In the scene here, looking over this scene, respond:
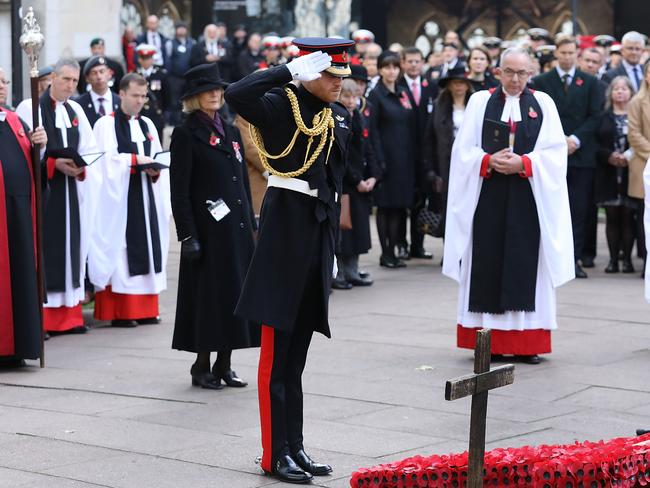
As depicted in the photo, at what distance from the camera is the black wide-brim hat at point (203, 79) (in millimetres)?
8297

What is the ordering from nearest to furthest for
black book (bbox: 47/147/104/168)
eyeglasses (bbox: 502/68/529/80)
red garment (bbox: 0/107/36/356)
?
red garment (bbox: 0/107/36/356)
eyeglasses (bbox: 502/68/529/80)
black book (bbox: 47/147/104/168)

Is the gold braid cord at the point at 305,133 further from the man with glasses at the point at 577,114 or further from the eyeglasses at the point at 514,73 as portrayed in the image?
the man with glasses at the point at 577,114

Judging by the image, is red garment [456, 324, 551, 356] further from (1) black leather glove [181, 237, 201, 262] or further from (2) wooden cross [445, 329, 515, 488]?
(2) wooden cross [445, 329, 515, 488]

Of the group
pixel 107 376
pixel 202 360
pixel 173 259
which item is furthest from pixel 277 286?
pixel 173 259

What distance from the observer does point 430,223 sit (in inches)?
569

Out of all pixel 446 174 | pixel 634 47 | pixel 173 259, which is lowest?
pixel 173 259

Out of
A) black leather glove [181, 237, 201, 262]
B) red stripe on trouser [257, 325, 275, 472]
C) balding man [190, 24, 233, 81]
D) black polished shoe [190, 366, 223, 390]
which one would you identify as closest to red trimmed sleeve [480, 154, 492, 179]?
black leather glove [181, 237, 201, 262]

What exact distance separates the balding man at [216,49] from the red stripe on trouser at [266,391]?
729 inches

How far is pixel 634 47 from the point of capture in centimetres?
1584

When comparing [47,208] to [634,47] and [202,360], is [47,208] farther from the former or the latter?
[634,47]

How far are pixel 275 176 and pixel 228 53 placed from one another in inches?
755

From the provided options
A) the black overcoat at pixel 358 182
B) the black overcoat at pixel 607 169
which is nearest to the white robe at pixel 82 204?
the black overcoat at pixel 358 182

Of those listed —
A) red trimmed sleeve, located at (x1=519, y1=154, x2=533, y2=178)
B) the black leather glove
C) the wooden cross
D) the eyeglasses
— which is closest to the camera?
the wooden cross

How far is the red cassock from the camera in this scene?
356 inches
